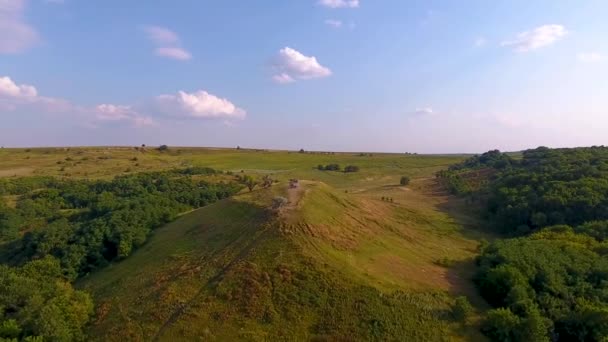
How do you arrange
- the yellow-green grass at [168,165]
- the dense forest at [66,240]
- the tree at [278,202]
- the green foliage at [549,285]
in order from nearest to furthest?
the green foliage at [549,285] → the dense forest at [66,240] → the tree at [278,202] → the yellow-green grass at [168,165]

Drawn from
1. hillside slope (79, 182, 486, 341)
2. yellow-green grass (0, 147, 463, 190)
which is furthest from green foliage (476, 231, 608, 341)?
yellow-green grass (0, 147, 463, 190)

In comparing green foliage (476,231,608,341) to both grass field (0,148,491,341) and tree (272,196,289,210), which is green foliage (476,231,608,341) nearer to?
grass field (0,148,491,341)

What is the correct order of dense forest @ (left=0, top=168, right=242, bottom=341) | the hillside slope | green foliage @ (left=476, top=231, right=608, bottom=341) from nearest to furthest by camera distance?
the hillside slope → green foliage @ (left=476, top=231, right=608, bottom=341) → dense forest @ (left=0, top=168, right=242, bottom=341)

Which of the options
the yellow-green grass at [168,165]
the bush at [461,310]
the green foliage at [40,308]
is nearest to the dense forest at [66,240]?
the green foliage at [40,308]

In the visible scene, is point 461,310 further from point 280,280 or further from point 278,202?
point 278,202

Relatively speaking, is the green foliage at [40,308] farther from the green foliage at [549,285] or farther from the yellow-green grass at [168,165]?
the yellow-green grass at [168,165]

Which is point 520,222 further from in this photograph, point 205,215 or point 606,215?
point 205,215

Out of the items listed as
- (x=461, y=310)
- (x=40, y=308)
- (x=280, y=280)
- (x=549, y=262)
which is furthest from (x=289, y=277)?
(x=549, y=262)
